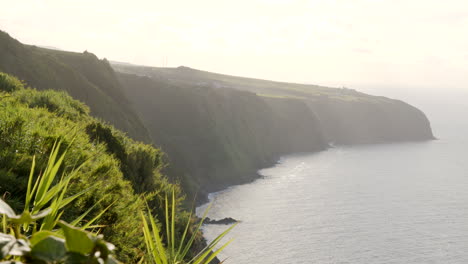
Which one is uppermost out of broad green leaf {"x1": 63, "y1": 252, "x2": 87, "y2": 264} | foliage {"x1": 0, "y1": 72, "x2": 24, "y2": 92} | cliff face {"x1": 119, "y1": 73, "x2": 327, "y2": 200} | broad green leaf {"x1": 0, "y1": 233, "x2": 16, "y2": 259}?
foliage {"x1": 0, "y1": 72, "x2": 24, "y2": 92}

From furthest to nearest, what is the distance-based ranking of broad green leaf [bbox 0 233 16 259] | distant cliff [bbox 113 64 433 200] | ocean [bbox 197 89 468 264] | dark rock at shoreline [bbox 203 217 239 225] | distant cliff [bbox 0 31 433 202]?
distant cliff [bbox 113 64 433 200] < dark rock at shoreline [bbox 203 217 239 225] < ocean [bbox 197 89 468 264] < distant cliff [bbox 0 31 433 202] < broad green leaf [bbox 0 233 16 259]

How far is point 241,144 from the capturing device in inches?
4951

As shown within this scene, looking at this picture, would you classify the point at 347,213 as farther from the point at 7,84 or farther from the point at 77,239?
the point at 77,239

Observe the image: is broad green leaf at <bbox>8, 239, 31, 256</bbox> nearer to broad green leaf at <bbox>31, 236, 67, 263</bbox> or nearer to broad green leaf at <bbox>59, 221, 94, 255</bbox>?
broad green leaf at <bbox>31, 236, 67, 263</bbox>

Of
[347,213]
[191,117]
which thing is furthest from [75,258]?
[191,117]

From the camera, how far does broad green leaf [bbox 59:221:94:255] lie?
6.23 ft

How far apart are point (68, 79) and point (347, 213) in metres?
54.3

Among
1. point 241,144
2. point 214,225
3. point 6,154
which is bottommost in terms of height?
point 214,225

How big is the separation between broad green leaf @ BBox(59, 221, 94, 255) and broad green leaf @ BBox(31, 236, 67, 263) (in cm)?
7

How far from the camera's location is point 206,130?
11481 cm

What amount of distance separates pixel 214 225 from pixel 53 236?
73.6 metres

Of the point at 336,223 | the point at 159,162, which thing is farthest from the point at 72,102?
the point at 336,223

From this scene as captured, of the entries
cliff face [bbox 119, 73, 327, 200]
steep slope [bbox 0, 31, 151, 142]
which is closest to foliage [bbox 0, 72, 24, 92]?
steep slope [bbox 0, 31, 151, 142]

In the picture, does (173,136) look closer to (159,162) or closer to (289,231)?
(289,231)
